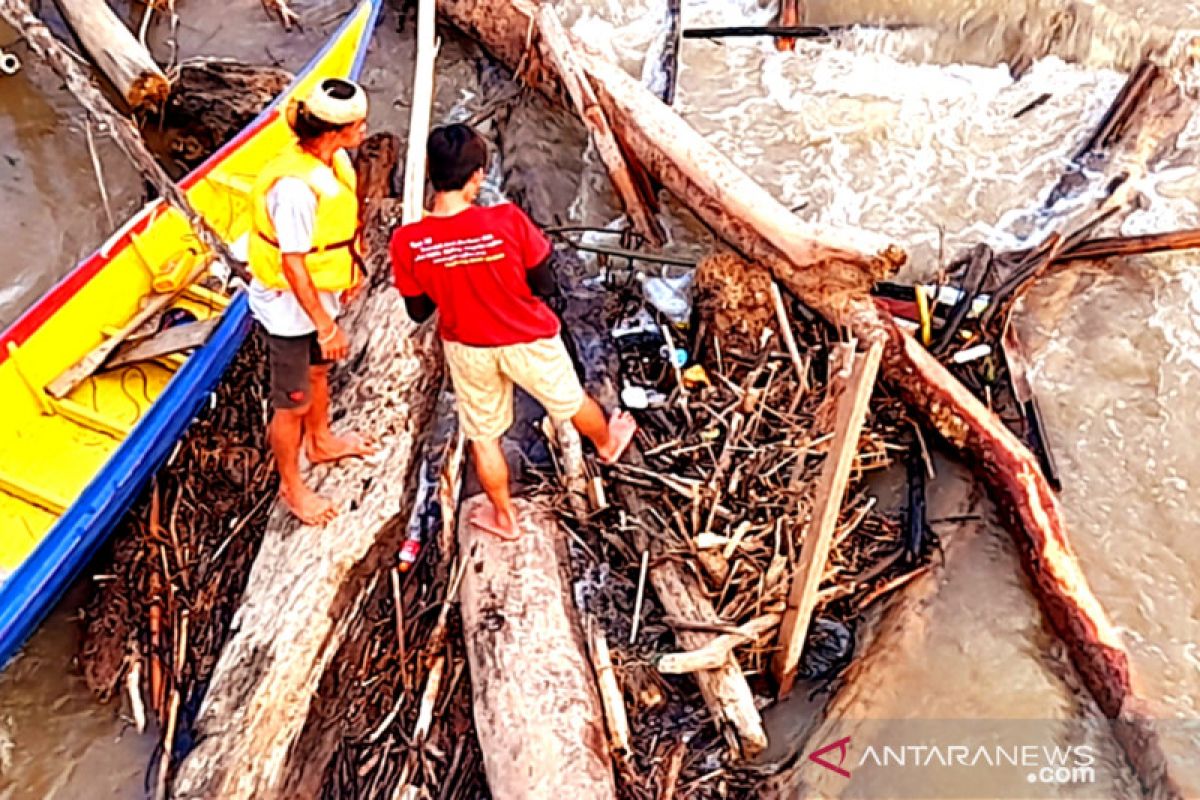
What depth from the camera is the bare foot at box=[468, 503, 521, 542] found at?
16.0 feet

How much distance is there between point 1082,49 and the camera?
815 centimetres

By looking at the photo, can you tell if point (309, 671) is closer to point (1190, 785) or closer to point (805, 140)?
point (1190, 785)

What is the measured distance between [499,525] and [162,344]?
2.30 meters

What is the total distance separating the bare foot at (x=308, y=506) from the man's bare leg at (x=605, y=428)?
3.60ft

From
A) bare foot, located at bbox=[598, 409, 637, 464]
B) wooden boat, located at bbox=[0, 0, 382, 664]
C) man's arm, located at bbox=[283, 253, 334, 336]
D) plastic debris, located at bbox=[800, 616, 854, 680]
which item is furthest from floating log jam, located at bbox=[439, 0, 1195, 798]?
wooden boat, located at bbox=[0, 0, 382, 664]

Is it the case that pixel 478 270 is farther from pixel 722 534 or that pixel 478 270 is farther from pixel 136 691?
pixel 136 691

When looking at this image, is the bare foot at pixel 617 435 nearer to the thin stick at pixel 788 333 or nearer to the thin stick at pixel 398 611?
the thin stick at pixel 788 333

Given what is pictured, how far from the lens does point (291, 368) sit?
469cm

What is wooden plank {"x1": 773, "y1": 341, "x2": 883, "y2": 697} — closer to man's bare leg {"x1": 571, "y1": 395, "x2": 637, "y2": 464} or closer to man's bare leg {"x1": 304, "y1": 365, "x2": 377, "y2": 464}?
man's bare leg {"x1": 571, "y1": 395, "x2": 637, "y2": 464}

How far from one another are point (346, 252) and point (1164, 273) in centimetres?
449

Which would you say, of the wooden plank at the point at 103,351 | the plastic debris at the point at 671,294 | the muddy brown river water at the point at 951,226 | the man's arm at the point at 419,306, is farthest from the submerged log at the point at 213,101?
the man's arm at the point at 419,306

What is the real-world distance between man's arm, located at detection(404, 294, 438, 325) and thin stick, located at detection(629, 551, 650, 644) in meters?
1.36

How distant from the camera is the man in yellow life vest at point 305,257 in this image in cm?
426

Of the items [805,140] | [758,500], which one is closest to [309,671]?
[758,500]
